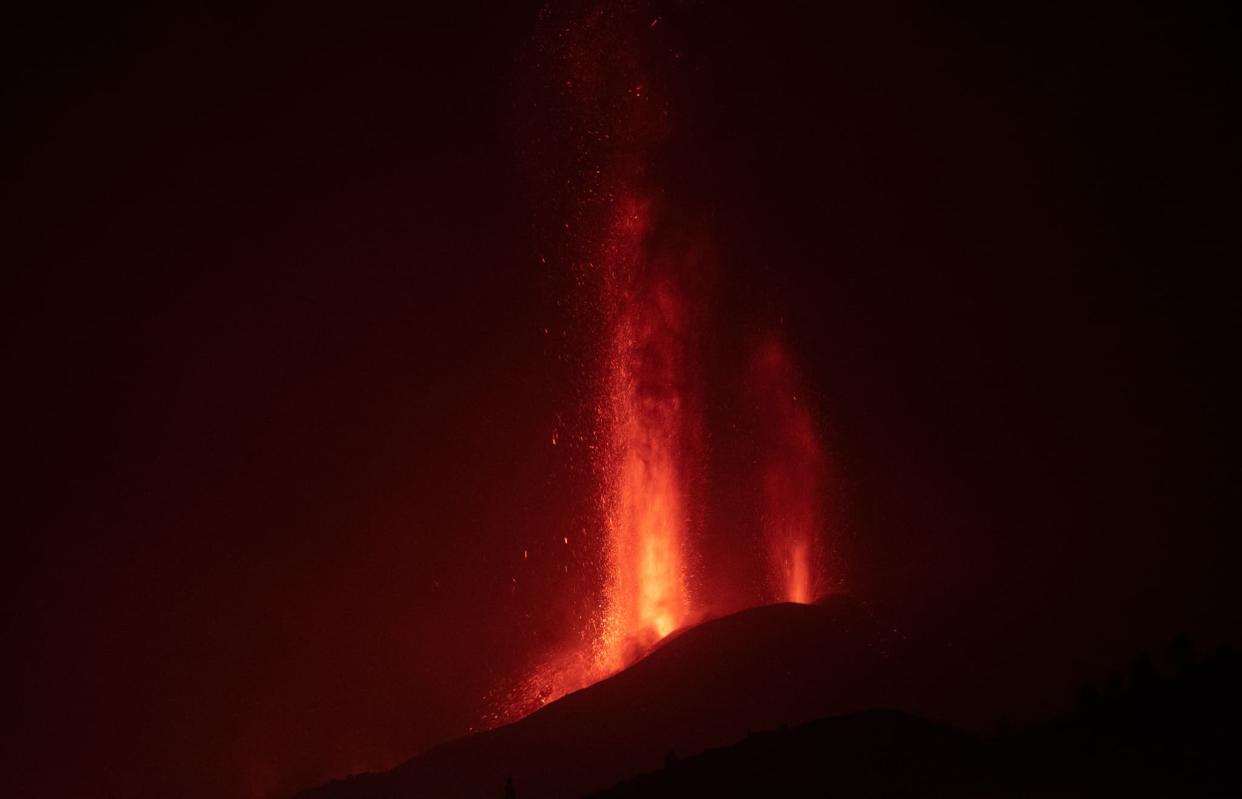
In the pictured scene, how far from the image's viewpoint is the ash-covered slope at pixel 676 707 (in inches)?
1003

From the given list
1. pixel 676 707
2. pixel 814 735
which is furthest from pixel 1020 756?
pixel 676 707

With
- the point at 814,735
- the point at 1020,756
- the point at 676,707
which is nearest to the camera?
the point at 1020,756

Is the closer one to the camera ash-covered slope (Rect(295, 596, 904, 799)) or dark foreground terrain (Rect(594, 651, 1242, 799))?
dark foreground terrain (Rect(594, 651, 1242, 799))

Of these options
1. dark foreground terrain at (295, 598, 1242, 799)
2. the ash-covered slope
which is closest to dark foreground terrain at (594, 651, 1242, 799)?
dark foreground terrain at (295, 598, 1242, 799)

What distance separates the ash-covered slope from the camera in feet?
83.6

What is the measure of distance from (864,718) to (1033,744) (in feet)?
11.6

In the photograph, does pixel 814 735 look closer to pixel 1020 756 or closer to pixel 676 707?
pixel 1020 756

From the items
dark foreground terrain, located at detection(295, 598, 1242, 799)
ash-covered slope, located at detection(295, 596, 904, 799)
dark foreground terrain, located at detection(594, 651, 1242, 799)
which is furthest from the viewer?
ash-covered slope, located at detection(295, 596, 904, 799)

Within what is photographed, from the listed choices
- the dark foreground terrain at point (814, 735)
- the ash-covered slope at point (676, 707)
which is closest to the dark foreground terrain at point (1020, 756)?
the dark foreground terrain at point (814, 735)

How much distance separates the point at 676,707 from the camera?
26.9 m

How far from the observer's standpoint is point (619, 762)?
25047 millimetres

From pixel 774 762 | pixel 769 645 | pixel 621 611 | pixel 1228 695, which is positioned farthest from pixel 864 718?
pixel 621 611

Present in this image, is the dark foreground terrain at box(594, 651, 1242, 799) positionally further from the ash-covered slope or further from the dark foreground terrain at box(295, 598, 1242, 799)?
the ash-covered slope

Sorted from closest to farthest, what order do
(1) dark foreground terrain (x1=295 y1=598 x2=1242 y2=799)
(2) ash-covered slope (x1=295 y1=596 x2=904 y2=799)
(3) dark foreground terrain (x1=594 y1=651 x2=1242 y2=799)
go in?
(3) dark foreground terrain (x1=594 y1=651 x2=1242 y2=799), (1) dark foreground terrain (x1=295 y1=598 x2=1242 y2=799), (2) ash-covered slope (x1=295 y1=596 x2=904 y2=799)
